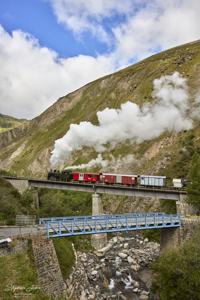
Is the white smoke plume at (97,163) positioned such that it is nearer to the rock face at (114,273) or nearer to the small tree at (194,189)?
the rock face at (114,273)

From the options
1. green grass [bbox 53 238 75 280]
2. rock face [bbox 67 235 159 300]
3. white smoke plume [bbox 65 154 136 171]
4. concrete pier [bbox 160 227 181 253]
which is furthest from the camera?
white smoke plume [bbox 65 154 136 171]

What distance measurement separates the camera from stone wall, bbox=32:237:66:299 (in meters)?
25.2

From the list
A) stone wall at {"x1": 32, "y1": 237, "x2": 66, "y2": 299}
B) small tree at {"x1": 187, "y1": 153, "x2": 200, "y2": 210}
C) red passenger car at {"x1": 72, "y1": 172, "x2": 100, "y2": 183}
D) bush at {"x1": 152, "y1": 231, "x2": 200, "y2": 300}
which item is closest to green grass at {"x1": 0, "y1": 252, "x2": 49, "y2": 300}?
stone wall at {"x1": 32, "y1": 237, "x2": 66, "y2": 299}

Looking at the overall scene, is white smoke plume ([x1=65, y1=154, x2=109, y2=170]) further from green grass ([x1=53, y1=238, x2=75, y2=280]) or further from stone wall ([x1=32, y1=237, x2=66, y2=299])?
stone wall ([x1=32, y1=237, x2=66, y2=299])

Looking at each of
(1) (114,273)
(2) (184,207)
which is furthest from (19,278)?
(2) (184,207)

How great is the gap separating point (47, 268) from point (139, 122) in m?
88.5

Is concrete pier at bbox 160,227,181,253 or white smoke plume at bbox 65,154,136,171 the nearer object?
concrete pier at bbox 160,227,181,253

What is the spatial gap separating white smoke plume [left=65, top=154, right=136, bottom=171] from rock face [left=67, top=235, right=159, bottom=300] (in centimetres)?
4698

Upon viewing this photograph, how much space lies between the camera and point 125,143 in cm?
10994

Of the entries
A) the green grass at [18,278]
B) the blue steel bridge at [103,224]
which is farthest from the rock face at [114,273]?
the green grass at [18,278]

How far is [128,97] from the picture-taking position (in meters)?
131

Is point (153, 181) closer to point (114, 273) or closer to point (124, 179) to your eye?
point (124, 179)

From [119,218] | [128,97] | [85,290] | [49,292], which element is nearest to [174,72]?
[128,97]

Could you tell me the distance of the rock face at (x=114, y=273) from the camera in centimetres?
3481
